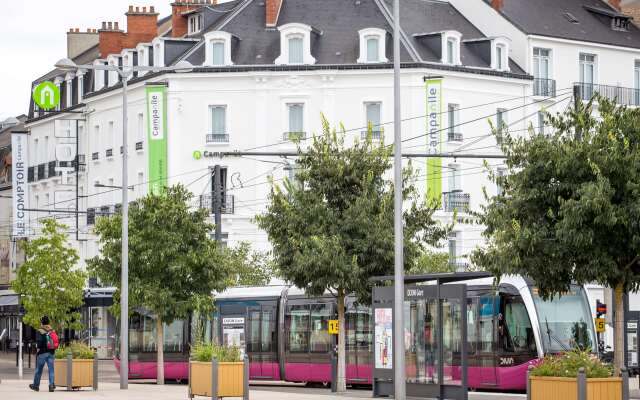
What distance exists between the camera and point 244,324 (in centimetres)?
4462

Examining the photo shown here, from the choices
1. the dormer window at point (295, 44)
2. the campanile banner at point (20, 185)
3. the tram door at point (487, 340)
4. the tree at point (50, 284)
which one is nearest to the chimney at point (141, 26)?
the campanile banner at point (20, 185)

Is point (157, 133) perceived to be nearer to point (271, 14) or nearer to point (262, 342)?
point (271, 14)

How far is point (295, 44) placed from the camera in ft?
225

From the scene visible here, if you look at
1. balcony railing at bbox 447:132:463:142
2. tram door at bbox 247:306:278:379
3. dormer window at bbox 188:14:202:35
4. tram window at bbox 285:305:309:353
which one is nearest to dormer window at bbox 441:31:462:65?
balcony railing at bbox 447:132:463:142

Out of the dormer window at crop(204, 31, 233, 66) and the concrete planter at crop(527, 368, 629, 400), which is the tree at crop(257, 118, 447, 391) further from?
the dormer window at crop(204, 31, 233, 66)

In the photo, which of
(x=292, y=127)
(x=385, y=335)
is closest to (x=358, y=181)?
(x=385, y=335)

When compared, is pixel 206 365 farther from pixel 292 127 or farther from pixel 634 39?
pixel 634 39

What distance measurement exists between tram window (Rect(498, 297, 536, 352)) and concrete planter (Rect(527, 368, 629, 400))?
35.6 ft

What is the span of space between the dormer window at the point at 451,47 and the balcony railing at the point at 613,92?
277 inches

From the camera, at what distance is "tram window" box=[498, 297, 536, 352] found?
3562 cm

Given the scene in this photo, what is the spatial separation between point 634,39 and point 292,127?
18040 mm

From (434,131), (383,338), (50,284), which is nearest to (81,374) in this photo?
(383,338)

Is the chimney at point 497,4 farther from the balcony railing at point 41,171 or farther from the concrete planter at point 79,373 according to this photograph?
the concrete planter at point 79,373

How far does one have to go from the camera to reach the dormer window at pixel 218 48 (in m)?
68.8
